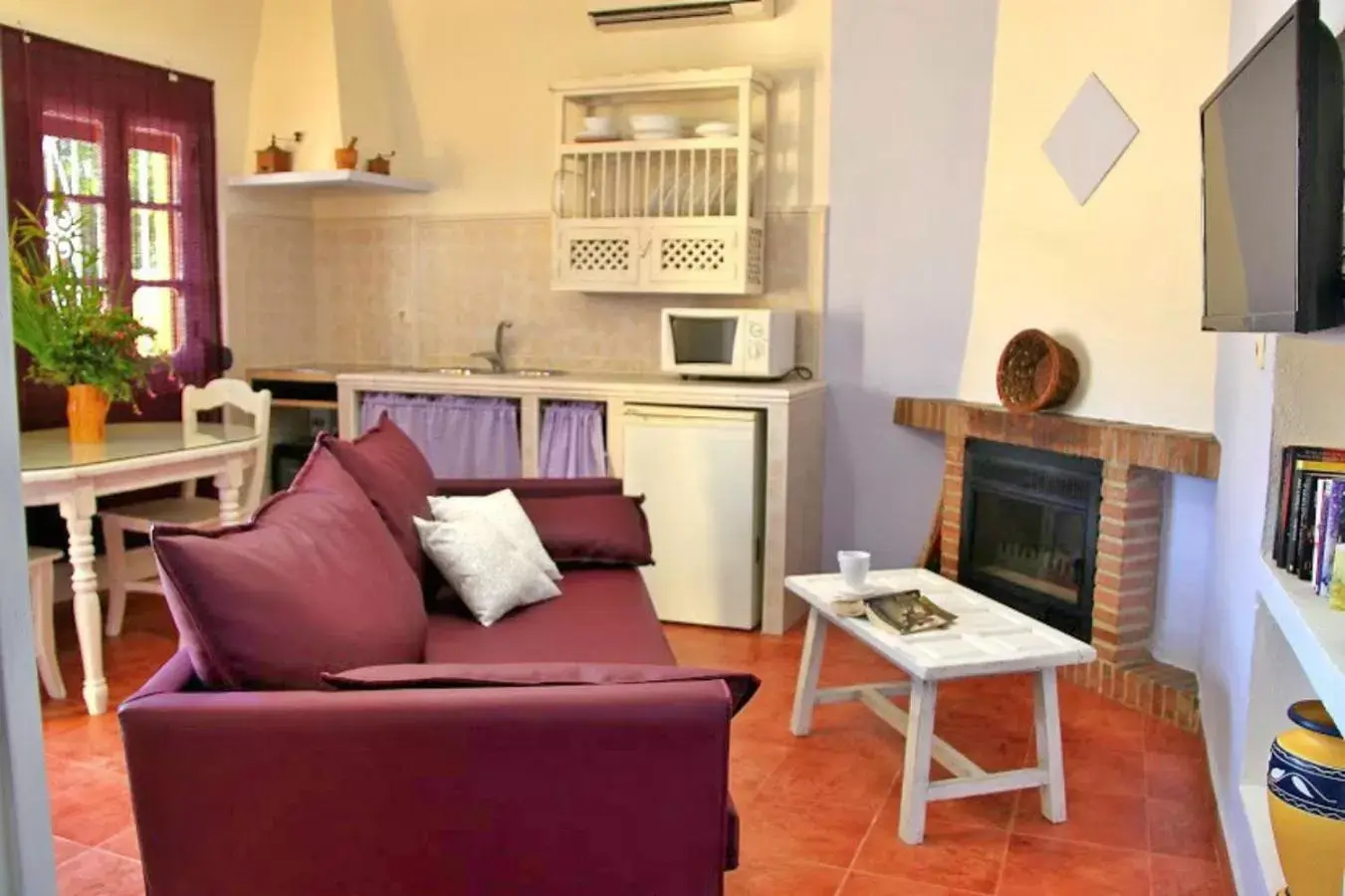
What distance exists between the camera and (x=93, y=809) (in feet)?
9.06

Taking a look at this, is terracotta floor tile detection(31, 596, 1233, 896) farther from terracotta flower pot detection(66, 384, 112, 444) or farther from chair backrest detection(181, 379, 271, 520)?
terracotta flower pot detection(66, 384, 112, 444)

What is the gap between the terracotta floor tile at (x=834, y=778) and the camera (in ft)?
9.49

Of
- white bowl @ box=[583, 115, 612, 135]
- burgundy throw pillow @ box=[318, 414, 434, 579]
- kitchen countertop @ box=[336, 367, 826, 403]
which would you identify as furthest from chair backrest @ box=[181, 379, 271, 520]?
white bowl @ box=[583, 115, 612, 135]

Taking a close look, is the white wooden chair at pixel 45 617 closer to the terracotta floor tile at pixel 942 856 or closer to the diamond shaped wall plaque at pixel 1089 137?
the terracotta floor tile at pixel 942 856

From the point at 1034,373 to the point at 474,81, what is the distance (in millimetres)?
2940

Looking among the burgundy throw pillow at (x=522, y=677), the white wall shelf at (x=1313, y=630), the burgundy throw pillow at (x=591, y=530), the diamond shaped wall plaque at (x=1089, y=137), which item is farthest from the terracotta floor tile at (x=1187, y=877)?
the diamond shaped wall plaque at (x=1089, y=137)

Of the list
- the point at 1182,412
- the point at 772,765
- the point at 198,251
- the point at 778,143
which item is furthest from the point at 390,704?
the point at 198,251

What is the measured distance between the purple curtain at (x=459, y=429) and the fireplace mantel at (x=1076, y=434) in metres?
1.60

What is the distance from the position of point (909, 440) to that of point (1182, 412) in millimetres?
1202

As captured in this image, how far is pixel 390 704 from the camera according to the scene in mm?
1654

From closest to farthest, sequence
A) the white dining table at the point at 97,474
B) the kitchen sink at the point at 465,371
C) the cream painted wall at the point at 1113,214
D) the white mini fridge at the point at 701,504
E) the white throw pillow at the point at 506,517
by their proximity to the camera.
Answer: the white throw pillow at the point at 506,517 < the white dining table at the point at 97,474 < the cream painted wall at the point at 1113,214 < the white mini fridge at the point at 701,504 < the kitchen sink at the point at 465,371

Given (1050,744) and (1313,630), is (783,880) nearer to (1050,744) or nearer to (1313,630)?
(1050,744)

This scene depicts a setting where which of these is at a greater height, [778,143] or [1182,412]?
[778,143]

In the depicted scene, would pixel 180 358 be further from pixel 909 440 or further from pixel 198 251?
pixel 909 440
